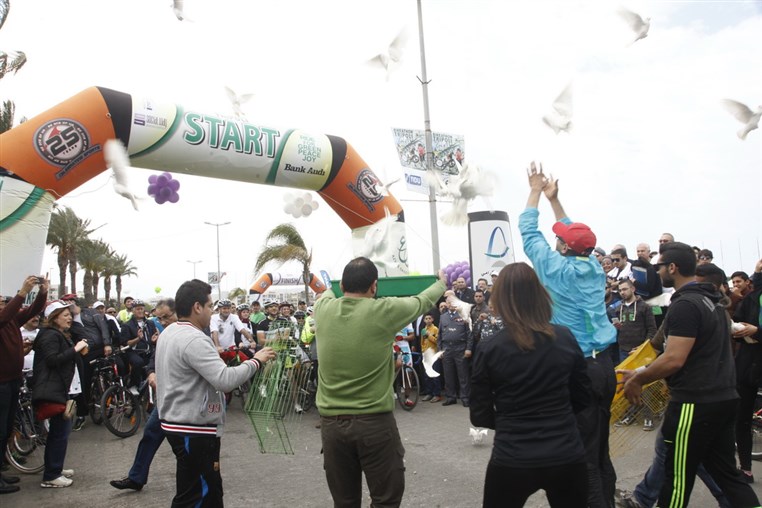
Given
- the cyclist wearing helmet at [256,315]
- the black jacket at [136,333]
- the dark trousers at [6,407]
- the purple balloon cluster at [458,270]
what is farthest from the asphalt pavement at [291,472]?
the purple balloon cluster at [458,270]

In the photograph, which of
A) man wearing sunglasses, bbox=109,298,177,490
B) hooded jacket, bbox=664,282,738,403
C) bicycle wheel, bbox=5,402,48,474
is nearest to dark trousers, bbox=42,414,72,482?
man wearing sunglasses, bbox=109,298,177,490

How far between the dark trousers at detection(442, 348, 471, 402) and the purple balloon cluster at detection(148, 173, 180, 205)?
16.7 ft

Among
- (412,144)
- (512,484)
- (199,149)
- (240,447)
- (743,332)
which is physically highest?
(412,144)

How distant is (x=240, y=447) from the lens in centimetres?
729

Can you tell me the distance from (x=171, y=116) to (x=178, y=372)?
539 centimetres

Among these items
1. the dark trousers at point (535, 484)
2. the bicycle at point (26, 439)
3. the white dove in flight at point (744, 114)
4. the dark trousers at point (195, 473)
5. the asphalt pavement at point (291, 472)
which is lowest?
the asphalt pavement at point (291, 472)

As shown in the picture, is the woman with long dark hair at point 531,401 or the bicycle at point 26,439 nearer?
the woman with long dark hair at point 531,401

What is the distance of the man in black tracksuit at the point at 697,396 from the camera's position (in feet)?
10.6

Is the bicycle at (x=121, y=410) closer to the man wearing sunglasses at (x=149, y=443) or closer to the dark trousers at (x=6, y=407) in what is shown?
the dark trousers at (x=6, y=407)

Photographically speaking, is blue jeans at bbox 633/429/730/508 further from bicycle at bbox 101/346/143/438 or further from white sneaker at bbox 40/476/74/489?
bicycle at bbox 101/346/143/438

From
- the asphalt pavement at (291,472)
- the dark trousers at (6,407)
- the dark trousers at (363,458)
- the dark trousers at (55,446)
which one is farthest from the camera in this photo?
the dark trousers at (55,446)

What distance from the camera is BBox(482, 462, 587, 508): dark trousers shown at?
8.05ft

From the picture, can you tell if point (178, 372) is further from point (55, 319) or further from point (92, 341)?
point (92, 341)

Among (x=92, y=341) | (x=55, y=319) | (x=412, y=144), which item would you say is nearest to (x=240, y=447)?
(x=55, y=319)
